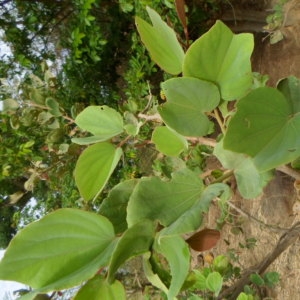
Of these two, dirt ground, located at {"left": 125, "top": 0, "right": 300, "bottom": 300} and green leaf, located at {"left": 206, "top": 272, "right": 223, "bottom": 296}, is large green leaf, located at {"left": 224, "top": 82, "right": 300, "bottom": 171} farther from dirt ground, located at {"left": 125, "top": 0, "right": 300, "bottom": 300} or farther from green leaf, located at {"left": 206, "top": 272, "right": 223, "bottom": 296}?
dirt ground, located at {"left": 125, "top": 0, "right": 300, "bottom": 300}

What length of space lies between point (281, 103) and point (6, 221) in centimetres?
419

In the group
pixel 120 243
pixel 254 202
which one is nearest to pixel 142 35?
pixel 120 243

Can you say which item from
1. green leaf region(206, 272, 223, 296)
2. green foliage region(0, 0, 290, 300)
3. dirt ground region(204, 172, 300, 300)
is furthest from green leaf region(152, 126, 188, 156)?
dirt ground region(204, 172, 300, 300)

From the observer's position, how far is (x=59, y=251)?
0.36 m

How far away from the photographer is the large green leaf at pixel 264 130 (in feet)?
1.25

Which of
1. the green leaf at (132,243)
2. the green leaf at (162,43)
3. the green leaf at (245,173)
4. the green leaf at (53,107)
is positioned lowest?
the green leaf at (53,107)

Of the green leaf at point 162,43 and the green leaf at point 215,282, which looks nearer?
the green leaf at point 162,43

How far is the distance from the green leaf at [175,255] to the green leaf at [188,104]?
0.39ft

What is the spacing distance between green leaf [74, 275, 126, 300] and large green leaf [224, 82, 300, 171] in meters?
0.16

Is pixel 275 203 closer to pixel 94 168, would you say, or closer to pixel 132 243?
pixel 94 168

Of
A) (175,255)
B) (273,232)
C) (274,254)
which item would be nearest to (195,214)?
(175,255)

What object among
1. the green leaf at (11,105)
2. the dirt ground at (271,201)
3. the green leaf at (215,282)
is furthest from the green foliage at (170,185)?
the dirt ground at (271,201)

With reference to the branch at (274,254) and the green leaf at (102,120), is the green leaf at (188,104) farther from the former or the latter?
the branch at (274,254)

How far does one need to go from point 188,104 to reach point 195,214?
0.43 feet
